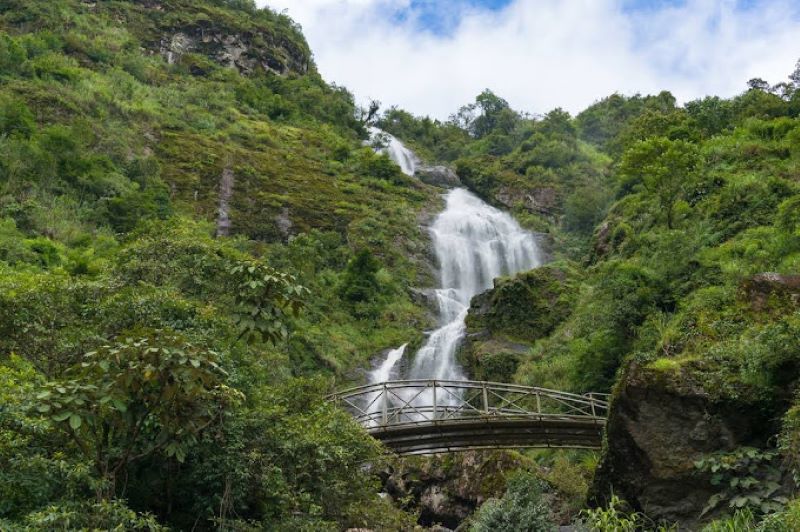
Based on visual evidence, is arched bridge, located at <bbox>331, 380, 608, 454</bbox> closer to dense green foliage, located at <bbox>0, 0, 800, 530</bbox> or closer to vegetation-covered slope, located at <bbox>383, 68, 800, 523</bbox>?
dense green foliage, located at <bbox>0, 0, 800, 530</bbox>

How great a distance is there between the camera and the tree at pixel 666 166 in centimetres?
2488

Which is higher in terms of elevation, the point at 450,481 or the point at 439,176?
the point at 439,176

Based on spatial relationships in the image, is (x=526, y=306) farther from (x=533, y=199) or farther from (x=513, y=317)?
(x=533, y=199)

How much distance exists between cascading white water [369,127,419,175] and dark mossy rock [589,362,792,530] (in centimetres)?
5101

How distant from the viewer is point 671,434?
1233 cm

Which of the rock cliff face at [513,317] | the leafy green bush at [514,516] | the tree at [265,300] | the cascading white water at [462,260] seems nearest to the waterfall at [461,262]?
the cascading white water at [462,260]

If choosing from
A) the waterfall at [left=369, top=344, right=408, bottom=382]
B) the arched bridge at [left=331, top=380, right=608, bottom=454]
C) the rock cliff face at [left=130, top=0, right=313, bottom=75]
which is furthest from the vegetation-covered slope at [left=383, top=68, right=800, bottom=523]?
the rock cliff face at [left=130, top=0, right=313, bottom=75]

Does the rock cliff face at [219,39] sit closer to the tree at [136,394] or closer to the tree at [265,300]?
the tree at [265,300]

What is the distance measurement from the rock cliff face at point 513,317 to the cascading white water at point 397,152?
107 ft

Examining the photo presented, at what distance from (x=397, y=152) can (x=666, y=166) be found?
4489 cm

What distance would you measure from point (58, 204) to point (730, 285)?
27.8 meters

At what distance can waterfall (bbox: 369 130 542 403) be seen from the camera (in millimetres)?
31391

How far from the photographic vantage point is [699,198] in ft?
87.5

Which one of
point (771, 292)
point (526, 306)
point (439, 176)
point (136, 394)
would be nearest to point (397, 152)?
point (439, 176)
